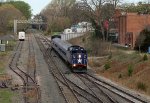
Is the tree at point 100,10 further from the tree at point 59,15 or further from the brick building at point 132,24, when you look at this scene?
the tree at point 59,15

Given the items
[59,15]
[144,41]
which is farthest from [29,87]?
[59,15]

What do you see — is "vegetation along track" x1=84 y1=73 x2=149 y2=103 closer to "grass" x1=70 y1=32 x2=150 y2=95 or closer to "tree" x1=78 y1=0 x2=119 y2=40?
"grass" x1=70 y1=32 x2=150 y2=95

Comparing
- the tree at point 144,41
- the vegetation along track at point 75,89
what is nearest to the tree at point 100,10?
the tree at point 144,41

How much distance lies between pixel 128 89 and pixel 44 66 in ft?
58.1

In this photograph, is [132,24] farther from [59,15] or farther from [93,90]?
[59,15]

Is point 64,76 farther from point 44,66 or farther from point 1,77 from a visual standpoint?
point 44,66

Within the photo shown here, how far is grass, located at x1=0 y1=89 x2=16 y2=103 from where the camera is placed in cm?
2422

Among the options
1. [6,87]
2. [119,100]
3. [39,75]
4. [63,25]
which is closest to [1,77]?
[39,75]

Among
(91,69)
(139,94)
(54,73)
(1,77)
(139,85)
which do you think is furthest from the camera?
(91,69)

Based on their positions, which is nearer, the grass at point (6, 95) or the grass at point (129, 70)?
the grass at point (6, 95)

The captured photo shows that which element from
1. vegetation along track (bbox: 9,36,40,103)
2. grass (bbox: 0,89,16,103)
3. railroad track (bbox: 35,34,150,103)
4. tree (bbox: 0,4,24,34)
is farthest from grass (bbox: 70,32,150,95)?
tree (bbox: 0,4,24,34)

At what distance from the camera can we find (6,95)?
25.9 m

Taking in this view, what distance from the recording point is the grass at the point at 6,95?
2422 centimetres

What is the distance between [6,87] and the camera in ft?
97.0
